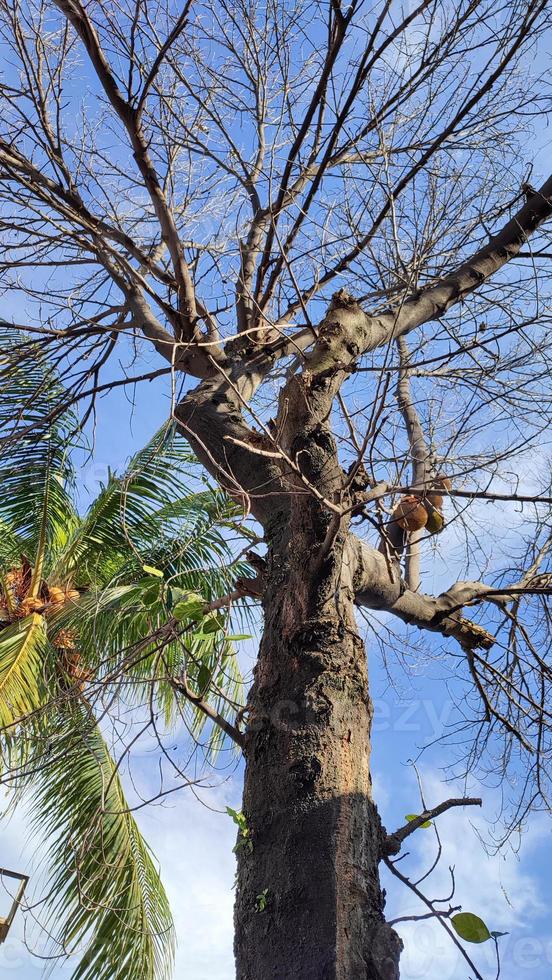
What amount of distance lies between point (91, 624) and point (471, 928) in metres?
4.23

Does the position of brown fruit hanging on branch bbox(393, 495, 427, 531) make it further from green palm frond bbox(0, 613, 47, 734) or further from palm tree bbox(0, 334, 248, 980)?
green palm frond bbox(0, 613, 47, 734)

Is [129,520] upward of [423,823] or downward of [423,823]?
upward

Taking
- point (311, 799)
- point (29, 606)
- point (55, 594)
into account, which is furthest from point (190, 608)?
point (55, 594)

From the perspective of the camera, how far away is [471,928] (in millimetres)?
1721

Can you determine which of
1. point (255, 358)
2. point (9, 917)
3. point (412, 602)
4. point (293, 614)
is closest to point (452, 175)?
point (255, 358)

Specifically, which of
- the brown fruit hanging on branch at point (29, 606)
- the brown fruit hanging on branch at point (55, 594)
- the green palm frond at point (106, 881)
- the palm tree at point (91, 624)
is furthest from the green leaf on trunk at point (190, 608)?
the brown fruit hanging on branch at point (55, 594)

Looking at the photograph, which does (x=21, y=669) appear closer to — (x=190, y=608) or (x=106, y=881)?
(x=106, y=881)

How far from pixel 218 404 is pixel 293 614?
95 cm

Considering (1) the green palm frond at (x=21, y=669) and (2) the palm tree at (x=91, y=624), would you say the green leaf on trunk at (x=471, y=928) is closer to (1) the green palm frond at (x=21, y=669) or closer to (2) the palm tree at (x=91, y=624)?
(2) the palm tree at (x=91, y=624)

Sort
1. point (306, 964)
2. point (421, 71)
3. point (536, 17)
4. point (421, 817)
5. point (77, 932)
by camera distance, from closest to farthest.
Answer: point (306, 964) < point (421, 817) < point (536, 17) < point (421, 71) < point (77, 932)

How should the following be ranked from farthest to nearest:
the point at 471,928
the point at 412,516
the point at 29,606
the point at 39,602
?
Result: the point at 39,602 < the point at 29,606 < the point at 412,516 < the point at 471,928

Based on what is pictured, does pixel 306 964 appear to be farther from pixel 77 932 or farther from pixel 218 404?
pixel 77 932

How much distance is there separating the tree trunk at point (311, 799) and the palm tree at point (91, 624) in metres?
0.31

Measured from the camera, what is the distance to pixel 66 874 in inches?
192
